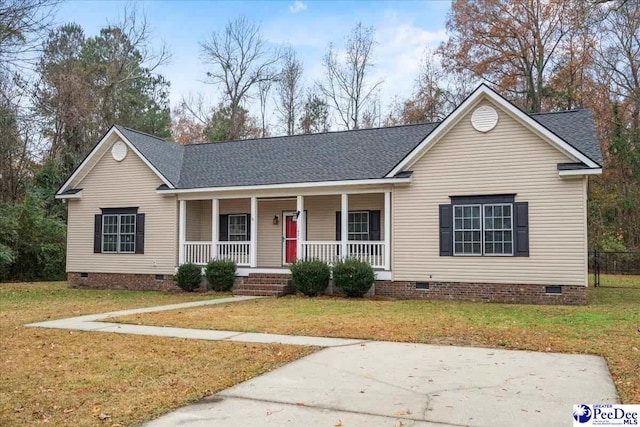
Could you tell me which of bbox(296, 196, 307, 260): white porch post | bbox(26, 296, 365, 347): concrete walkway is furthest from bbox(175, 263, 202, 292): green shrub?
bbox(26, 296, 365, 347): concrete walkway

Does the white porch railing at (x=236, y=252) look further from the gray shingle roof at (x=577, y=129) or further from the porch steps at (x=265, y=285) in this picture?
the gray shingle roof at (x=577, y=129)

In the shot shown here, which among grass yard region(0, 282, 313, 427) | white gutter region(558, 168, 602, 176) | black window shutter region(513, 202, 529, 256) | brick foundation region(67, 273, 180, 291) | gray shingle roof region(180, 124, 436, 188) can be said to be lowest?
grass yard region(0, 282, 313, 427)

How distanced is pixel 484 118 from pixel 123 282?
43.5ft

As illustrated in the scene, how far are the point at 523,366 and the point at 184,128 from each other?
3919 centimetres

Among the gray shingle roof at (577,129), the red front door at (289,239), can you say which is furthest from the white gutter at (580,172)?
the red front door at (289,239)

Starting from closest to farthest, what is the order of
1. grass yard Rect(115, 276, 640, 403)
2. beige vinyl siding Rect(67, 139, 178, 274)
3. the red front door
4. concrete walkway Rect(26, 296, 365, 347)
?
grass yard Rect(115, 276, 640, 403), concrete walkway Rect(26, 296, 365, 347), beige vinyl siding Rect(67, 139, 178, 274), the red front door

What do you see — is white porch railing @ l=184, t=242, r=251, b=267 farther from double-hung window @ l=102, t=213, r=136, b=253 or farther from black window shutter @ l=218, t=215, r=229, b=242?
double-hung window @ l=102, t=213, r=136, b=253

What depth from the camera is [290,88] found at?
131ft

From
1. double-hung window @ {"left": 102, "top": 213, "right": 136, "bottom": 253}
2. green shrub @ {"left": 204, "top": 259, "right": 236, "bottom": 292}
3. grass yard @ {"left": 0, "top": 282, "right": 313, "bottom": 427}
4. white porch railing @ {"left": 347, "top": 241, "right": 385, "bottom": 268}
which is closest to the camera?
grass yard @ {"left": 0, "top": 282, "right": 313, "bottom": 427}

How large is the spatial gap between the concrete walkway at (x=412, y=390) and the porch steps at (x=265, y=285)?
27.9ft

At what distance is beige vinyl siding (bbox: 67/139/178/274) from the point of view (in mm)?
18953

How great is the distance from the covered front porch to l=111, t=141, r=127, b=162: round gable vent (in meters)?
2.82

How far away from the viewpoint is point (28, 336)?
366 inches

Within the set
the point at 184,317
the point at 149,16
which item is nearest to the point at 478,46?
the point at 149,16
